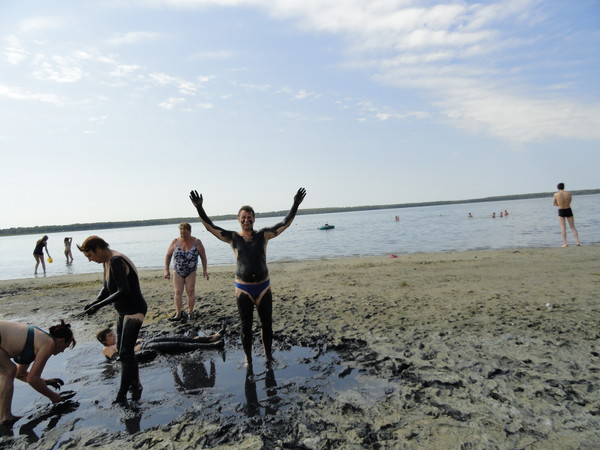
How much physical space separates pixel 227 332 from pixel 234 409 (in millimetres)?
3067

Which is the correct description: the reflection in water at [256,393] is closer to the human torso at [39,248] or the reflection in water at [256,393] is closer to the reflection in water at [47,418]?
the reflection in water at [47,418]

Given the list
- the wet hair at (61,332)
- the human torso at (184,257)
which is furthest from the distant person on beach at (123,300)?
the human torso at (184,257)

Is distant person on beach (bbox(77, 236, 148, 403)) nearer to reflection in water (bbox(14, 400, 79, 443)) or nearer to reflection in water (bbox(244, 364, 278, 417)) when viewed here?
reflection in water (bbox(14, 400, 79, 443))

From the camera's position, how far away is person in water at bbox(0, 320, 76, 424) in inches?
162

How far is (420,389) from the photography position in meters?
4.10

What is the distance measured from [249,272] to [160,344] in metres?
2.40

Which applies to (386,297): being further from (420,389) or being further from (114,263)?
(114,263)

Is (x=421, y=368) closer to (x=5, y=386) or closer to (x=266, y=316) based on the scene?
(x=266, y=316)

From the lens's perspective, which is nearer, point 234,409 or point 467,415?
point 467,415

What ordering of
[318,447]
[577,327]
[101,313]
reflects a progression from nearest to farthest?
[318,447], [577,327], [101,313]

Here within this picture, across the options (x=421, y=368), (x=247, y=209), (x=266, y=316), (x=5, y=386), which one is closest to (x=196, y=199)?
(x=247, y=209)

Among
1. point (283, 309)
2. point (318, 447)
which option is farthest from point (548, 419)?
point (283, 309)

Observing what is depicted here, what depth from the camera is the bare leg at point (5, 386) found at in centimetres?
408

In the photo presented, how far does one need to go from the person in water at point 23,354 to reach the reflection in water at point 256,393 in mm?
2338
